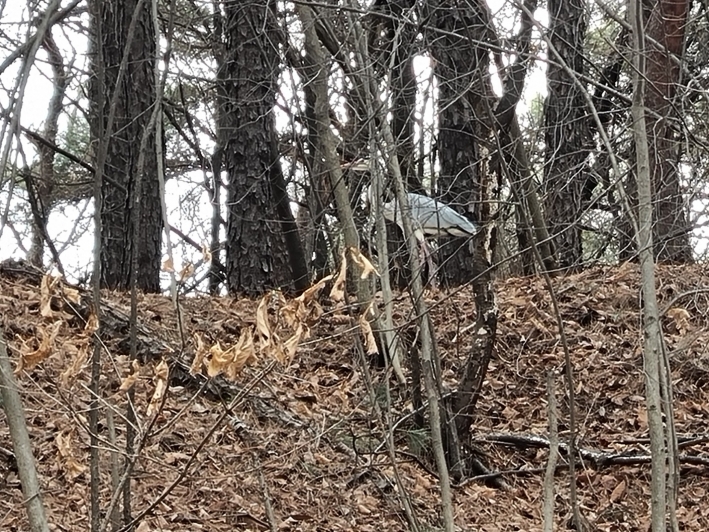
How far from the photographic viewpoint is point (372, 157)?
3.83 m

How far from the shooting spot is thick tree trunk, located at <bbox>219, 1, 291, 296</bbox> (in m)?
6.75

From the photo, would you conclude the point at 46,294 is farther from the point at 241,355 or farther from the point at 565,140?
the point at 565,140

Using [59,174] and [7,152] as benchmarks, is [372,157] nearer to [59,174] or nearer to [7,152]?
[7,152]

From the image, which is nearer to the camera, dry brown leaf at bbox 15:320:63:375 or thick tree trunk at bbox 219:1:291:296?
dry brown leaf at bbox 15:320:63:375

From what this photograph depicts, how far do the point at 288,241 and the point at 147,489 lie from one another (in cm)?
296

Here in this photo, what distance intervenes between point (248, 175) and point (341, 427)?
3088 millimetres

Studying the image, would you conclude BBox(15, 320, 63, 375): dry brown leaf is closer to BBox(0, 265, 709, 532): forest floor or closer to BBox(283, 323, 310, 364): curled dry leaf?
BBox(0, 265, 709, 532): forest floor

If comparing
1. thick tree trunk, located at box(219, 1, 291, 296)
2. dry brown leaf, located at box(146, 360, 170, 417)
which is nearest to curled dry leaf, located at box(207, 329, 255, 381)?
dry brown leaf, located at box(146, 360, 170, 417)

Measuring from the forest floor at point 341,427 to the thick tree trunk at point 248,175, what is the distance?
828 mm

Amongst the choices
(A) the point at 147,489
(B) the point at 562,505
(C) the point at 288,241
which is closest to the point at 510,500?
(B) the point at 562,505

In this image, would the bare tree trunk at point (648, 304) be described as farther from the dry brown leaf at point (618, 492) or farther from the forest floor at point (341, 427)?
the dry brown leaf at point (618, 492)

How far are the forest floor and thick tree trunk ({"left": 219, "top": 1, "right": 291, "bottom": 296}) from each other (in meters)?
0.83

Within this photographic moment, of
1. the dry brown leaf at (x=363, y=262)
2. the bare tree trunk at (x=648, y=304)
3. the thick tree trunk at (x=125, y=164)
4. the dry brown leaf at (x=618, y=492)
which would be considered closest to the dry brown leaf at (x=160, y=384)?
the dry brown leaf at (x=363, y=262)

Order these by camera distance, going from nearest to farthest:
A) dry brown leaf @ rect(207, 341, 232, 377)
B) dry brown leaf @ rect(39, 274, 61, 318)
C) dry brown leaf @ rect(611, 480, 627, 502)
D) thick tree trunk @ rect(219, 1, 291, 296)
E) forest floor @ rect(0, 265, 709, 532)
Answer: dry brown leaf @ rect(207, 341, 232, 377) → dry brown leaf @ rect(39, 274, 61, 318) → forest floor @ rect(0, 265, 709, 532) → dry brown leaf @ rect(611, 480, 627, 502) → thick tree trunk @ rect(219, 1, 291, 296)
